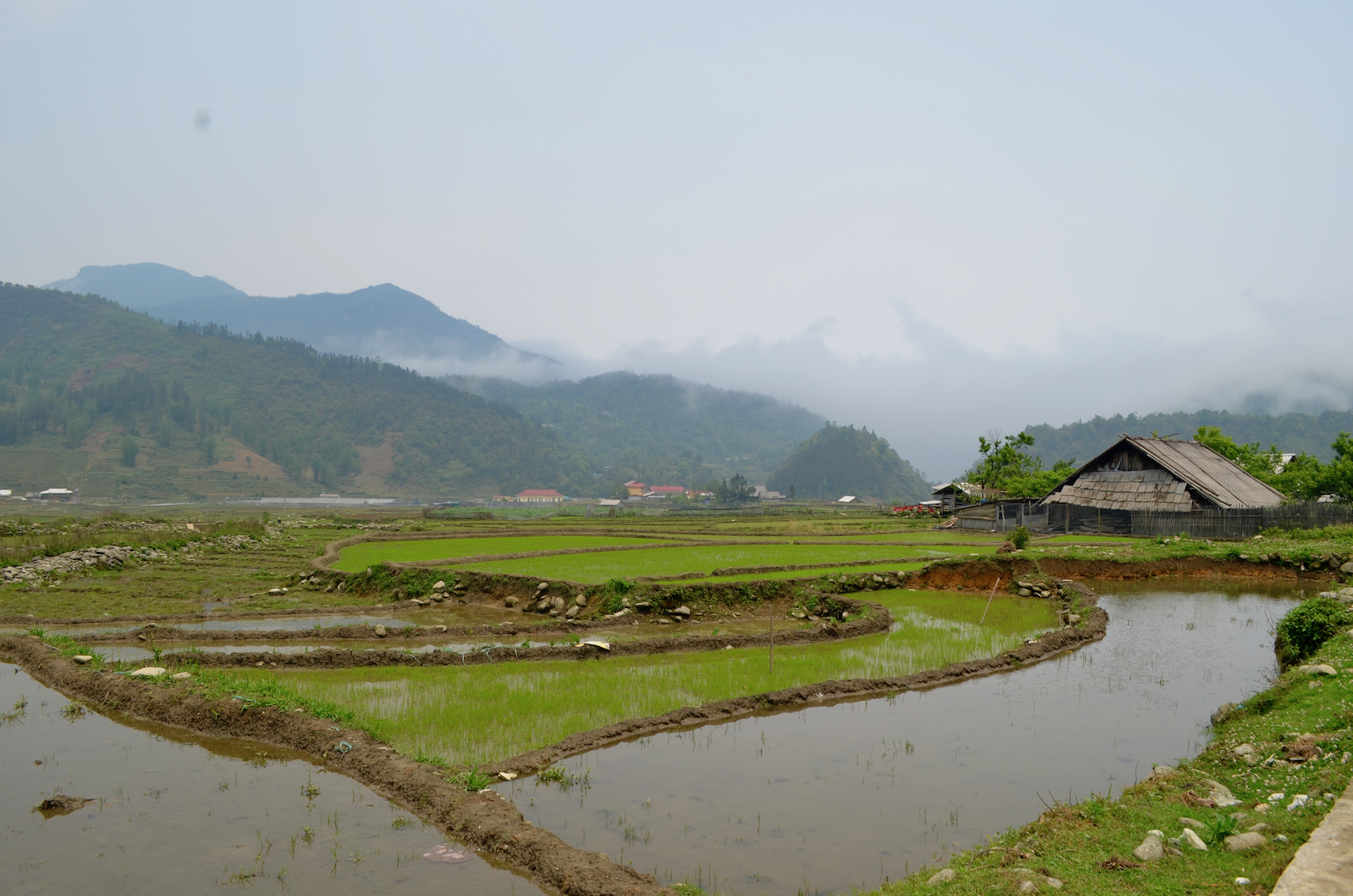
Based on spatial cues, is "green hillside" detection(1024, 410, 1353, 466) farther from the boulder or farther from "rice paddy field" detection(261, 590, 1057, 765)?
the boulder

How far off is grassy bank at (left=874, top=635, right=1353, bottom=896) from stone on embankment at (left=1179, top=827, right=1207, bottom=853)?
0.04 m

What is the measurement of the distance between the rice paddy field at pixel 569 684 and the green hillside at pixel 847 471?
569ft

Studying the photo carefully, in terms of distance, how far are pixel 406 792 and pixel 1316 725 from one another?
955 centimetres

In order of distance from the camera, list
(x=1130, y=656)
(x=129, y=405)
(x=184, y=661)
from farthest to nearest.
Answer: (x=129, y=405)
(x=1130, y=656)
(x=184, y=661)

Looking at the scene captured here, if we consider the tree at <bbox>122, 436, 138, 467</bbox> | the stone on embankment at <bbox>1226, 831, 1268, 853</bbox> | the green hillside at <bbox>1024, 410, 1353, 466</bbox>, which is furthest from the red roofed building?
the stone on embankment at <bbox>1226, 831, 1268, 853</bbox>

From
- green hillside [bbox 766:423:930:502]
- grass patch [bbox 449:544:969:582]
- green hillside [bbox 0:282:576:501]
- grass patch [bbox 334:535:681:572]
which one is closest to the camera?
grass patch [bbox 449:544:969:582]

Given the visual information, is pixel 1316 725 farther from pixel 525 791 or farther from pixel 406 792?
pixel 406 792

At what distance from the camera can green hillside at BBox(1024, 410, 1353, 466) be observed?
156m

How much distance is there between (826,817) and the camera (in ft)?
25.2

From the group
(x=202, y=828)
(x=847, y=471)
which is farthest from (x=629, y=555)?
(x=847, y=471)

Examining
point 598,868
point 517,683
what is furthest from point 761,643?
point 598,868

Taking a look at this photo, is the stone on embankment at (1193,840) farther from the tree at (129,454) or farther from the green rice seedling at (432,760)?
the tree at (129,454)

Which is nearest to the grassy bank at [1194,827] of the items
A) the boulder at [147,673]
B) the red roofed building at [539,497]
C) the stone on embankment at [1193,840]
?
the stone on embankment at [1193,840]

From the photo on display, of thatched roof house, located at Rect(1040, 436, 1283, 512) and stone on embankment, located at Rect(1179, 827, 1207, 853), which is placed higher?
thatched roof house, located at Rect(1040, 436, 1283, 512)
